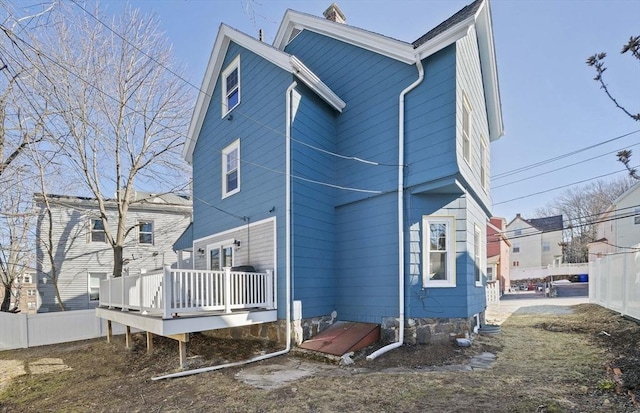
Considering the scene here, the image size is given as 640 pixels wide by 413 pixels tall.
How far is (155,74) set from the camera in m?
13.8

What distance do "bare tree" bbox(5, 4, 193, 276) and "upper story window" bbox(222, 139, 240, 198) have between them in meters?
3.85

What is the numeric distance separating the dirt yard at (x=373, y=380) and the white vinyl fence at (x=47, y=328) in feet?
5.86

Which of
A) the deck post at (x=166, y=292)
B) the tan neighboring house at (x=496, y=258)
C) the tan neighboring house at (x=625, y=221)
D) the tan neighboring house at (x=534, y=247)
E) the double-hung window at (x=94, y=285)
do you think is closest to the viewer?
the deck post at (x=166, y=292)

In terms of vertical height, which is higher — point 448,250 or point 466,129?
point 466,129

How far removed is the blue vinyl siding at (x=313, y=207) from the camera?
789cm

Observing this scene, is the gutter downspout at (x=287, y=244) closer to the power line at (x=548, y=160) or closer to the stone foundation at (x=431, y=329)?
the stone foundation at (x=431, y=329)

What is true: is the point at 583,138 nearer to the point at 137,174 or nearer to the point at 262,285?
the point at 262,285

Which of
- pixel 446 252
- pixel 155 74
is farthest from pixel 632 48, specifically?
pixel 155 74

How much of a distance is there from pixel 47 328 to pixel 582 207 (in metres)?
50.8

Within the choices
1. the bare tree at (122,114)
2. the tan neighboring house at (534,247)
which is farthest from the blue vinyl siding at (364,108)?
the tan neighboring house at (534,247)

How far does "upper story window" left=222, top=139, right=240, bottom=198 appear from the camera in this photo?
32.3ft

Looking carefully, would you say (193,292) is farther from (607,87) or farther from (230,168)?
(607,87)

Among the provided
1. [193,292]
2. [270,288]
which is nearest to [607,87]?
[270,288]

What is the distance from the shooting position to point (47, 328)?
1079cm
